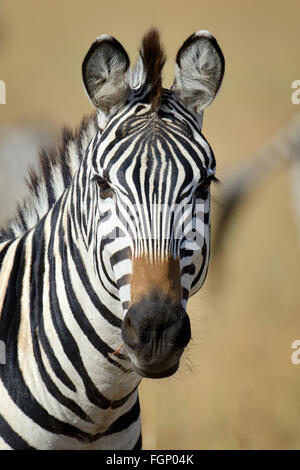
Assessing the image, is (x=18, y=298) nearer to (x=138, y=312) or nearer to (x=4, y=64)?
(x=138, y=312)

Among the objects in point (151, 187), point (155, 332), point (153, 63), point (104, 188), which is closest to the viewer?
point (155, 332)

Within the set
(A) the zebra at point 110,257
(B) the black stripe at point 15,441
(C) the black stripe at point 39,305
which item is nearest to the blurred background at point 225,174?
(A) the zebra at point 110,257

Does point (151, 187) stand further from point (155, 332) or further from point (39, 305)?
point (39, 305)

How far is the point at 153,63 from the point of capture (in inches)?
126

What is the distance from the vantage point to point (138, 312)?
2631 millimetres

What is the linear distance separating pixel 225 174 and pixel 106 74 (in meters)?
2.21

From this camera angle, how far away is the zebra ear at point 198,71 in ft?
10.9

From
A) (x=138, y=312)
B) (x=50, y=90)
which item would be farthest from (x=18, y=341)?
(x=50, y=90)

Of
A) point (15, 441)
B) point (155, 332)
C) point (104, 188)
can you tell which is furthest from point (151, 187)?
point (15, 441)

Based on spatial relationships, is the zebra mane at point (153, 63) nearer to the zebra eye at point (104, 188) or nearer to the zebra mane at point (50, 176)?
the zebra eye at point (104, 188)

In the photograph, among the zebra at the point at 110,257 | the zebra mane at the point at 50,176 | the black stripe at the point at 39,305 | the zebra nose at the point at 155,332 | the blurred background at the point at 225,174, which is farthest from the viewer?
the blurred background at the point at 225,174

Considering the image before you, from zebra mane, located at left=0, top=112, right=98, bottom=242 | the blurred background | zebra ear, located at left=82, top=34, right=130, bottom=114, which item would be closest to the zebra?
zebra ear, located at left=82, top=34, right=130, bottom=114

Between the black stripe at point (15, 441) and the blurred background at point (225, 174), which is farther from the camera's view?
the blurred background at point (225, 174)

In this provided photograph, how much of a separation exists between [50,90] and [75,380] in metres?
10.7
